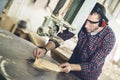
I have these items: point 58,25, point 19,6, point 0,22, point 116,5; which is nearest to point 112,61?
point 116,5

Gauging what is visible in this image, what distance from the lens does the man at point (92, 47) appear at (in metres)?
2.64

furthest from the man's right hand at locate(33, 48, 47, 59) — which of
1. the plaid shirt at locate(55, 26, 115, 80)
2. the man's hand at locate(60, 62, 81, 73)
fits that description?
the plaid shirt at locate(55, 26, 115, 80)

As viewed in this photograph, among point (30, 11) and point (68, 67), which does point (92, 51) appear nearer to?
point (68, 67)

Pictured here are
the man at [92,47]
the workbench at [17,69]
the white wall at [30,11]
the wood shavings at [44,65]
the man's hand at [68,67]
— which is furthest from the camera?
the white wall at [30,11]

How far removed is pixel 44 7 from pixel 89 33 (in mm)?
4952

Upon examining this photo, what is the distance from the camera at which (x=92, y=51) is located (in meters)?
2.88

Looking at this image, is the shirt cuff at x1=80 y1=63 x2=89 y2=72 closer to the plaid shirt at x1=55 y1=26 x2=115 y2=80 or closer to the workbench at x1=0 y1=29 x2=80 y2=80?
the plaid shirt at x1=55 y1=26 x2=115 y2=80

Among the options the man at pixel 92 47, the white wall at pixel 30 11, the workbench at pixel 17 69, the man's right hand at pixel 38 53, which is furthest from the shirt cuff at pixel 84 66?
the white wall at pixel 30 11

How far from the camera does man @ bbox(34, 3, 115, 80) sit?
2.64 m

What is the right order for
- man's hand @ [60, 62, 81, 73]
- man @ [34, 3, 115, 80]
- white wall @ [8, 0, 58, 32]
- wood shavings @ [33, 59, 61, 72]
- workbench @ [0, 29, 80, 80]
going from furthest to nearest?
white wall @ [8, 0, 58, 32] < man @ [34, 3, 115, 80] < man's hand @ [60, 62, 81, 73] < wood shavings @ [33, 59, 61, 72] < workbench @ [0, 29, 80, 80]

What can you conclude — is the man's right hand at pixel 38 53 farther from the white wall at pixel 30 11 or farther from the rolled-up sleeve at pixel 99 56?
the white wall at pixel 30 11

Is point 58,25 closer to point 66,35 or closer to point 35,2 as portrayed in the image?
point 66,35

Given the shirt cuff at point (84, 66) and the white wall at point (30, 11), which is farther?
the white wall at point (30, 11)

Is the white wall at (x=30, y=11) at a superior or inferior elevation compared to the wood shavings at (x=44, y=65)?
inferior
